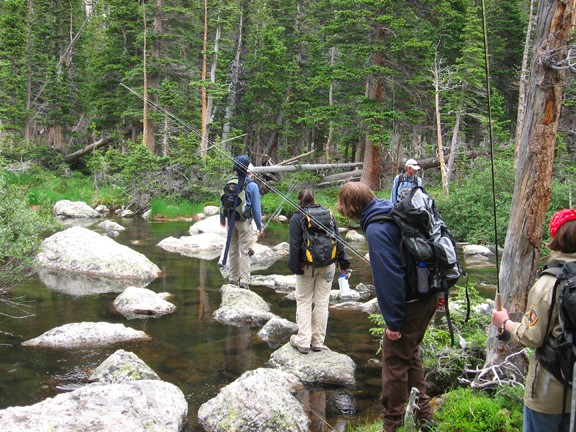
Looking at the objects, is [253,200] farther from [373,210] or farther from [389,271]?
[389,271]

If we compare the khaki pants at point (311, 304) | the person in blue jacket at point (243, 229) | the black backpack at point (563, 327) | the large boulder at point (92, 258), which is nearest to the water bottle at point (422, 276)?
the black backpack at point (563, 327)

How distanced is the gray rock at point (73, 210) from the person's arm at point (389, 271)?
19411 millimetres

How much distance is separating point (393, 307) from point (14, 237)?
5.10m

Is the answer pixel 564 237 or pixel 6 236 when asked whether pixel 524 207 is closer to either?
pixel 564 237

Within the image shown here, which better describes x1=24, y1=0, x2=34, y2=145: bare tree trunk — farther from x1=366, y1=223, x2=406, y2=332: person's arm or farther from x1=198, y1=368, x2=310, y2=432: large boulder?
x1=366, y1=223, x2=406, y2=332: person's arm

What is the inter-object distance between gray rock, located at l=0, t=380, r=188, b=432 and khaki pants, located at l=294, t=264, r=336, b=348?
5.72 ft

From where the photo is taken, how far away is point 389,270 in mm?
3299

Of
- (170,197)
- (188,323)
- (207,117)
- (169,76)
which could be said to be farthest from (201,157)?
(188,323)

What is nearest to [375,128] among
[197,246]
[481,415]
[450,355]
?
[197,246]

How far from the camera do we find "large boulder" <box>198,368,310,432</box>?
428 cm

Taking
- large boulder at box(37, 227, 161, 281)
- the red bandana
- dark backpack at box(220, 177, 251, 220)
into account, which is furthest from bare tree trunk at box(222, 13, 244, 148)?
the red bandana

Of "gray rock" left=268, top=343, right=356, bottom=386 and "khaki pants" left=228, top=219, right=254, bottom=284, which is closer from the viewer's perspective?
"gray rock" left=268, top=343, right=356, bottom=386

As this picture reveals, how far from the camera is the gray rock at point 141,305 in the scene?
7738mm

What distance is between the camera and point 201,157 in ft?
78.1
